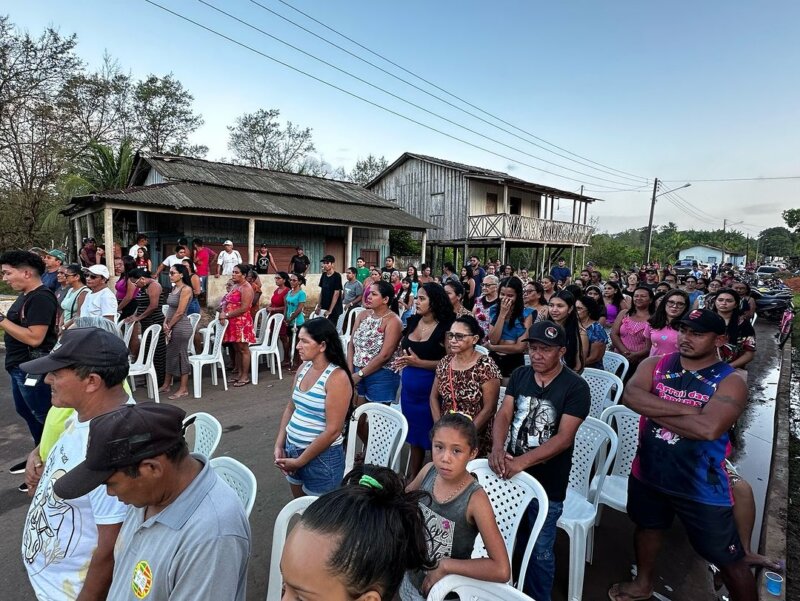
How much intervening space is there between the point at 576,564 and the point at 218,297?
12.1 metres

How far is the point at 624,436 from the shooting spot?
11.3ft

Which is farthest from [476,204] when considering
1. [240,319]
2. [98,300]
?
[98,300]

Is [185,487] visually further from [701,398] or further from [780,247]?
[780,247]

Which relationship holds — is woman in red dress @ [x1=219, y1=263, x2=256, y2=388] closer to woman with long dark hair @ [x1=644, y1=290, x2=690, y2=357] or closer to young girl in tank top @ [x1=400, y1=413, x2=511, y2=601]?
young girl in tank top @ [x1=400, y1=413, x2=511, y2=601]

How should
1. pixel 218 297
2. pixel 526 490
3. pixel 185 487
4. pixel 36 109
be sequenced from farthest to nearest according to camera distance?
pixel 36 109 → pixel 218 297 → pixel 526 490 → pixel 185 487

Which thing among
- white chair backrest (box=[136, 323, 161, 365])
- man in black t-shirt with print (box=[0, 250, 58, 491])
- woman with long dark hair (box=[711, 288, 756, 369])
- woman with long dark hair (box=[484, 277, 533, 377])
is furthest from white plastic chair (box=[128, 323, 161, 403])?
woman with long dark hair (box=[711, 288, 756, 369])

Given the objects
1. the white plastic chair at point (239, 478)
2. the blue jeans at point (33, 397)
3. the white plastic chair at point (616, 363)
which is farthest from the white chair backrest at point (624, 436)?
the blue jeans at point (33, 397)

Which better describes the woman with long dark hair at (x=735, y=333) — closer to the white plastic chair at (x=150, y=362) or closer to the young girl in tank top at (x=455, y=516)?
the young girl in tank top at (x=455, y=516)

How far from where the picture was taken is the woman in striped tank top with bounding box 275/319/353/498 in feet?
8.60

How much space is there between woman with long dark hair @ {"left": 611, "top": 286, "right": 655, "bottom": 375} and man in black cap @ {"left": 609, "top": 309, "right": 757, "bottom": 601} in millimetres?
2574

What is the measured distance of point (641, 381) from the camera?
2.68 m

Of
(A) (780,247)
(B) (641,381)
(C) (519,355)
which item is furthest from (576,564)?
(A) (780,247)

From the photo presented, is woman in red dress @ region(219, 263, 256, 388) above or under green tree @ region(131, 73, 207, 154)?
under

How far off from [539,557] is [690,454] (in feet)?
3.36
